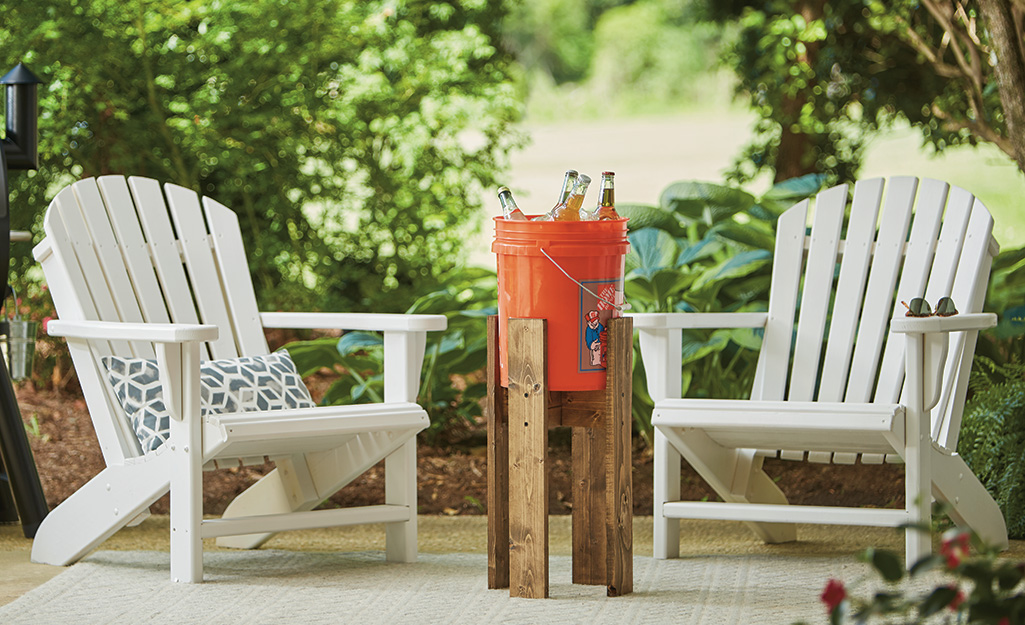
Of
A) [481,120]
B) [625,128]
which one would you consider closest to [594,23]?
[625,128]

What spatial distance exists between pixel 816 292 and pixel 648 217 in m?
1.07

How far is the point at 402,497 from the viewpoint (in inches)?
121

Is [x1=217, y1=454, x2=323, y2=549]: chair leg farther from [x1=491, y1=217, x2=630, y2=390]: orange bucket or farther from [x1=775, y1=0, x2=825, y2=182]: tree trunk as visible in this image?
[x1=775, y1=0, x2=825, y2=182]: tree trunk

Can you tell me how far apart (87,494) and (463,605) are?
1.03 meters

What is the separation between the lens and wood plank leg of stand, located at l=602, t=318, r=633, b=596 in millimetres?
2602

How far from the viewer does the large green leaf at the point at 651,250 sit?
395 cm

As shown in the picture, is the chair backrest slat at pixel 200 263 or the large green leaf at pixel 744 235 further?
the large green leaf at pixel 744 235

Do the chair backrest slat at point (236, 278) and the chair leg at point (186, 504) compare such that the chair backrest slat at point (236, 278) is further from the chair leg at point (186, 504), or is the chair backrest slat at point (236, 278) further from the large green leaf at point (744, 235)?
the large green leaf at point (744, 235)

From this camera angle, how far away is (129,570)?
2908 mm

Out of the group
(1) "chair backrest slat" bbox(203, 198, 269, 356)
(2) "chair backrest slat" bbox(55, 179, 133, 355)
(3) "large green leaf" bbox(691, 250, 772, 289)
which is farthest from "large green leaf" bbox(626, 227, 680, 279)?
(2) "chair backrest slat" bbox(55, 179, 133, 355)

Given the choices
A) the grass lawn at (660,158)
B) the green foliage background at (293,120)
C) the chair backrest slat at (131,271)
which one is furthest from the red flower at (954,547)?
the grass lawn at (660,158)

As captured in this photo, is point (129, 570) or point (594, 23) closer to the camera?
point (129, 570)

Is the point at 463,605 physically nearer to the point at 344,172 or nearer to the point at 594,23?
the point at 344,172

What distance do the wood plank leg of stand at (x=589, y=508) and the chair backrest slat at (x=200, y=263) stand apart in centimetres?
111
